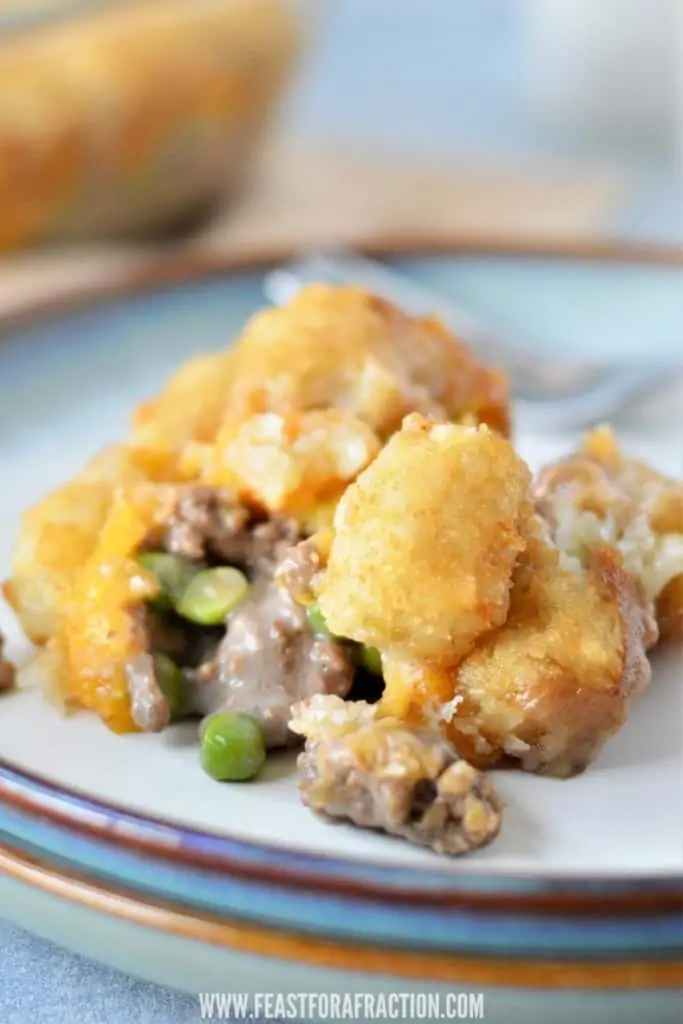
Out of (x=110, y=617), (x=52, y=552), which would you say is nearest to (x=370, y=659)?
(x=110, y=617)

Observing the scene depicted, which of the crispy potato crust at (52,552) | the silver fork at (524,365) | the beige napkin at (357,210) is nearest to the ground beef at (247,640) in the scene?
the crispy potato crust at (52,552)

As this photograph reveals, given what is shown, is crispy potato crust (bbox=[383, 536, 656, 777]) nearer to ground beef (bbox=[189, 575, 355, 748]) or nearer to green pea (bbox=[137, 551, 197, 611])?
ground beef (bbox=[189, 575, 355, 748])

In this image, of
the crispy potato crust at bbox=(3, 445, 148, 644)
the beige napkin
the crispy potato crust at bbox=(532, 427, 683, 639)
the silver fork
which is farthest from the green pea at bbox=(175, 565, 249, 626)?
the beige napkin

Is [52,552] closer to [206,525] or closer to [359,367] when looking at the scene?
[206,525]

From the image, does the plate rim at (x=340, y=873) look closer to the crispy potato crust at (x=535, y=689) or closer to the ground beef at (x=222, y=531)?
the crispy potato crust at (x=535, y=689)

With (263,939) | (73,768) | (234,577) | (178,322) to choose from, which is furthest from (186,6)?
(263,939)

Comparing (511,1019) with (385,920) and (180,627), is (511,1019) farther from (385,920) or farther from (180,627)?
(180,627)
